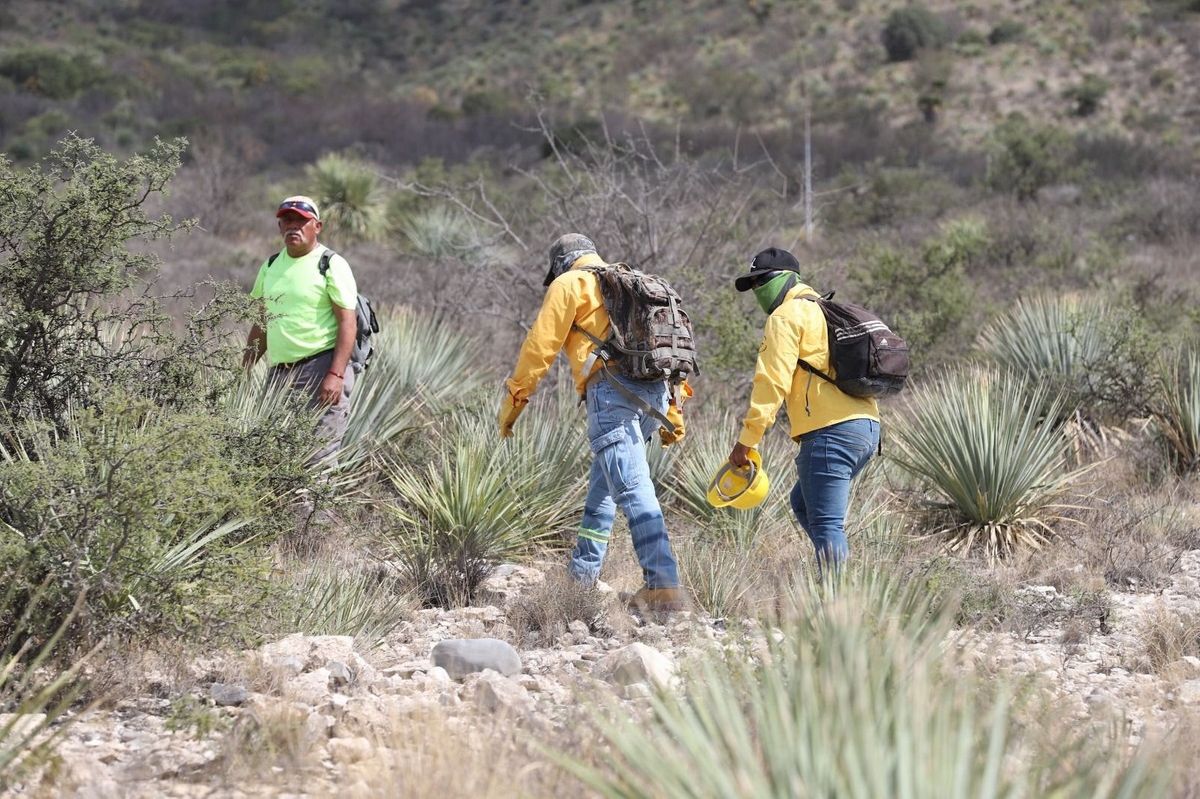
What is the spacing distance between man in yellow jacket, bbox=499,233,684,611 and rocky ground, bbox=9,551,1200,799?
0.25m

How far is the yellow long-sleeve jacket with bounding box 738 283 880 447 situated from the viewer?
16.5 feet

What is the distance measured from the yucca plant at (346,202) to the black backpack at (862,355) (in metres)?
15.8

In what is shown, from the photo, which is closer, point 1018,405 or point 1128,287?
point 1018,405

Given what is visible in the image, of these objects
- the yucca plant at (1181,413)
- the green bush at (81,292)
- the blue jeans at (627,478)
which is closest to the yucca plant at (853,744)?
the blue jeans at (627,478)

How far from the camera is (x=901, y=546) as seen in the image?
6.16 metres

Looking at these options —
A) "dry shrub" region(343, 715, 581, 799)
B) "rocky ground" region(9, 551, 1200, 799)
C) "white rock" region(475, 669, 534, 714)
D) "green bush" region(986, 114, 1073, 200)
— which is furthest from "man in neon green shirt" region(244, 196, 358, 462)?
"green bush" region(986, 114, 1073, 200)

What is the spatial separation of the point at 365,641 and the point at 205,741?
3.66ft

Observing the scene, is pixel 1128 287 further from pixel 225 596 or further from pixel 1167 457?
pixel 225 596

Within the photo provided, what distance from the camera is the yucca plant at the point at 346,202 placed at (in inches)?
792

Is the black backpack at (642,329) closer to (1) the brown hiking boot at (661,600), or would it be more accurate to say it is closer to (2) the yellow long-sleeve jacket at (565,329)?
(2) the yellow long-sleeve jacket at (565,329)

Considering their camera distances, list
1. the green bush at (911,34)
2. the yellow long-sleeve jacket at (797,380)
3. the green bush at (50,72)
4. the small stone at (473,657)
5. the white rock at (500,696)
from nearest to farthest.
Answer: the white rock at (500,696)
the small stone at (473,657)
the yellow long-sleeve jacket at (797,380)
the green bush at (50,72)
the green bush at (911,34)

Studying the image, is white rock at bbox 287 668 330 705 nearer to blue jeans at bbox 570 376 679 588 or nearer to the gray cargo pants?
blue jeans at bbox 570 376 679 588

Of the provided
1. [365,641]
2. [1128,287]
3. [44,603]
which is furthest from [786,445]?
[1128,287]

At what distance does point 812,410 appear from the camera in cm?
517
